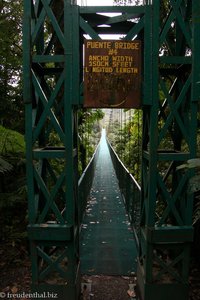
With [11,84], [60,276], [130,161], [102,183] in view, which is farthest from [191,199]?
[130,161]

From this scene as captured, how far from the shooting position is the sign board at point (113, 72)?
12.8ft

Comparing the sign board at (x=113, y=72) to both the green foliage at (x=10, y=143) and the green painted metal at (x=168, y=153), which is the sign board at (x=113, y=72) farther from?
the green foliage at (x=10, y=143)

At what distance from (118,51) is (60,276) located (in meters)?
3.04

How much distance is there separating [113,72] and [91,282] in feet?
10.4

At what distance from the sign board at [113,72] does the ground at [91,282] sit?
2727 mm

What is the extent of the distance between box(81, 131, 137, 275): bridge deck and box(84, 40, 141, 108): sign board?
9.56ft

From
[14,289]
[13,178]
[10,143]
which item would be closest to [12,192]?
[13,178]

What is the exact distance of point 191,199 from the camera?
13.3ft

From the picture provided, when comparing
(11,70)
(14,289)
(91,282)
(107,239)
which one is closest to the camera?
(14,289)

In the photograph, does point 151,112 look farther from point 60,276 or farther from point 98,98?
point 60,276

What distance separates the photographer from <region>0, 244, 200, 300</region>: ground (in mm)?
4637

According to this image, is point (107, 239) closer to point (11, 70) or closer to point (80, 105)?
point (80, 105)

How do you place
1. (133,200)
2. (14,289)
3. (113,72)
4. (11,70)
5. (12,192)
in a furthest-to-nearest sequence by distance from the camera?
(11,70)
(133,200)
(12,192)
(14,289)
(113,72)

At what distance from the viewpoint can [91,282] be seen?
16.3ft
